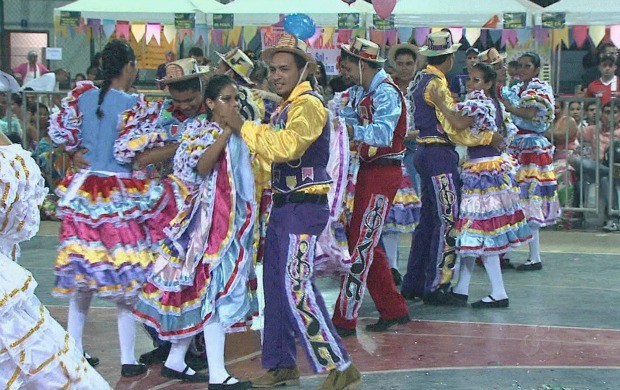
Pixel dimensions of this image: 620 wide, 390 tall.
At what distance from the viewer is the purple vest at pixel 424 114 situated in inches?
382

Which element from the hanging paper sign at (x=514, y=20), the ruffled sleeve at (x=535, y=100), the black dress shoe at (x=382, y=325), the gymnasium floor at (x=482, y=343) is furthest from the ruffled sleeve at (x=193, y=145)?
the hanging paper sign at (x=514, y=20)

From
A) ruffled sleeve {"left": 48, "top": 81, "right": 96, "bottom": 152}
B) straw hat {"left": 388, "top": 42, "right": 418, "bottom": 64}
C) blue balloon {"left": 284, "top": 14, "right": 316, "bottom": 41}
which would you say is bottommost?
ruffled sleeve {"left": 48, "top": 81, "right": 96, "bottom": 152}

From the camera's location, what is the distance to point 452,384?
7.17m

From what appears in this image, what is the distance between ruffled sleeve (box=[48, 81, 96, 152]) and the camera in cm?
725

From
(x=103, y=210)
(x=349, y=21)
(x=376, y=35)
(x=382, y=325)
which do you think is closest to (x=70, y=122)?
(x=103, y=210)

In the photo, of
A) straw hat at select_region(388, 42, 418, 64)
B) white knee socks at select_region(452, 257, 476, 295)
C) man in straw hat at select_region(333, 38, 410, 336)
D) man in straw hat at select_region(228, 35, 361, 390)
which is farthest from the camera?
straw hat at select_region(388, 42, 418, 64)

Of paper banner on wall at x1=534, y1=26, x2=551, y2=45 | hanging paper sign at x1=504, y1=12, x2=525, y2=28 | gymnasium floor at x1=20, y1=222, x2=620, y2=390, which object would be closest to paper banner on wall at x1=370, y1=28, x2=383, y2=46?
hanging paper sign at x1=504, y1=12, x2=525, y2=28

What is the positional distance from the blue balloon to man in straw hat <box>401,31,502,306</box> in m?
2.62

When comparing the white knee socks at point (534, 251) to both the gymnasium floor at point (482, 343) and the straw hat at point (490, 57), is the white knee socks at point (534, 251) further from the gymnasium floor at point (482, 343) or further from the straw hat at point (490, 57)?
the straw hat at point (490, 57)

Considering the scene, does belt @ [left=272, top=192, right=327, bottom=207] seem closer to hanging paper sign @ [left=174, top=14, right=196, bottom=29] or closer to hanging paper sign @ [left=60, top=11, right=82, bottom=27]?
hanging paper sign @ [left=174, top=14, right=196, bottom=29]

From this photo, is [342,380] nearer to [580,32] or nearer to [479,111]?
[479,111]

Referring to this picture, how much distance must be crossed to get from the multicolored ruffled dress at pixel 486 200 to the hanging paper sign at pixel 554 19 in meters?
8.37

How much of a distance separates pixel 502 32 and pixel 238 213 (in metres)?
12.6

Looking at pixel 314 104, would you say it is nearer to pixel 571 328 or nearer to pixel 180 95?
pixel 180 95
